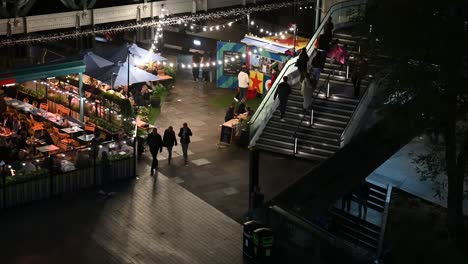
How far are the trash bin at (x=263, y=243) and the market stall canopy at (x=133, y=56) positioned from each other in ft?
44.6

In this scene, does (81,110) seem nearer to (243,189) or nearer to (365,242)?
(243,189)

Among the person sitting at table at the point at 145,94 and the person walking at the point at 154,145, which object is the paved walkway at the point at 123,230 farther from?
the person sitting at table at the point at 145,94

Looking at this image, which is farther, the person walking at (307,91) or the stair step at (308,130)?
the person walking at (307,91)

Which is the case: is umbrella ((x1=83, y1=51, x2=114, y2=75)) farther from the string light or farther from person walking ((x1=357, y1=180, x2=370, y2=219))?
person walking ((x1=357, y1=180, x2=370, y2=219))

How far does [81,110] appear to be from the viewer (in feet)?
89.2

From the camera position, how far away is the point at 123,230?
2014cm

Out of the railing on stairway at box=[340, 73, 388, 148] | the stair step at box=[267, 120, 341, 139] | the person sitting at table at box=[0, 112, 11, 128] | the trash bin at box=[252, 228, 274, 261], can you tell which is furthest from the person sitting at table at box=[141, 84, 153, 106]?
the trash bin at box=[252, 228, 274, 261]

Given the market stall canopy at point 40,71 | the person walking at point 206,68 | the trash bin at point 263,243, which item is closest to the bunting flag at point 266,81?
the person walking at point 206,68

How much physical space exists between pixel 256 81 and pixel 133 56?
5.41 m

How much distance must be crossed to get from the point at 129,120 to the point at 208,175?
374 centimetres

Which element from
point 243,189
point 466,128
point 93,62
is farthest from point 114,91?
point 466,128

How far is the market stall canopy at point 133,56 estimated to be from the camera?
3007 cm

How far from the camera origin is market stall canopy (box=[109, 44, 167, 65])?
30073mm

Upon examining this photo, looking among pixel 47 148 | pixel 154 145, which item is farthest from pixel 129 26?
pixel 47 148
